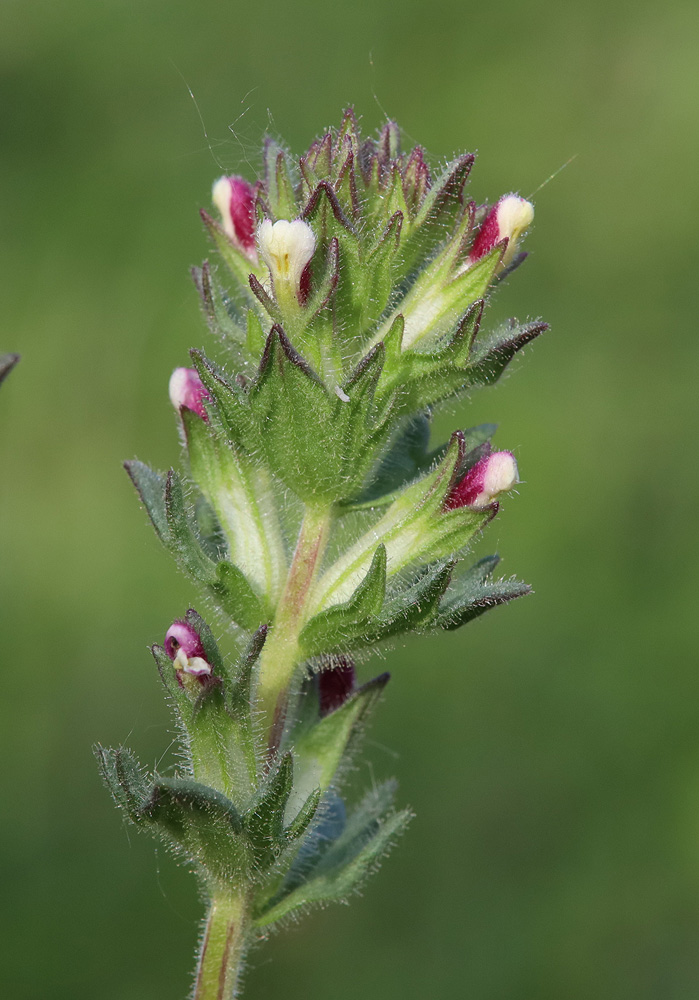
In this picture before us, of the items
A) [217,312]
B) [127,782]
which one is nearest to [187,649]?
[127,782]

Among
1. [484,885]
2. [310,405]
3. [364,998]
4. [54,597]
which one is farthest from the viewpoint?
[54,597]

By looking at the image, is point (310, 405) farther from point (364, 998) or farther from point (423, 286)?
point (364, 998)

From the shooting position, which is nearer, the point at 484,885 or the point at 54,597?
the point at 484,885

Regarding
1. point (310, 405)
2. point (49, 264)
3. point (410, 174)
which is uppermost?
point (49, 264)

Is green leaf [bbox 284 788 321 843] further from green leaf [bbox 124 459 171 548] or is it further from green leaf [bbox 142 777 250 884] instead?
green leaf [bbox 124 459 171 548]

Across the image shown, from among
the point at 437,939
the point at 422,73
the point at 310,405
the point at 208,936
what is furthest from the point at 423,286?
Result: the point at 422,73

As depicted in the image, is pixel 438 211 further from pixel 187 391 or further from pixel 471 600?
pixel 471 600

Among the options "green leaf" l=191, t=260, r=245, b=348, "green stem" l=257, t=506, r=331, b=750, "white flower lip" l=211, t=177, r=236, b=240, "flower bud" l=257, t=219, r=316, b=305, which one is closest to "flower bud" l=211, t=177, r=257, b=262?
"white flower lip" l=211, t=177, r=236, b=240

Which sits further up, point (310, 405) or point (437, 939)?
point (310, 405)
